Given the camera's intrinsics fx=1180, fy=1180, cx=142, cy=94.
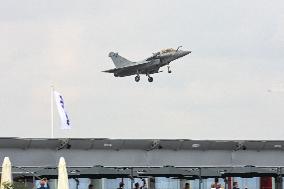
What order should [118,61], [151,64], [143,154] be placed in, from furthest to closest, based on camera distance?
[118,61], [151,64], [143,154]

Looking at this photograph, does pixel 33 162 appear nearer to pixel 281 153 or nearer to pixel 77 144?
pixel 77 144

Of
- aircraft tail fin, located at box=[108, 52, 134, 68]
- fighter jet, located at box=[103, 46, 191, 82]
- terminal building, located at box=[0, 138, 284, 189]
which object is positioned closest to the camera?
terminal building, located at box=[0, 138, 284, 189]

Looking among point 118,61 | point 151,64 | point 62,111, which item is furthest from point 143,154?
point 118,61

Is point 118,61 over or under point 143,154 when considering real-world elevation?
over

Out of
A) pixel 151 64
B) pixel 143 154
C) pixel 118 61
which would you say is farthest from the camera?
pixel 118 61

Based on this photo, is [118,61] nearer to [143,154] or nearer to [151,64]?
[151,64]

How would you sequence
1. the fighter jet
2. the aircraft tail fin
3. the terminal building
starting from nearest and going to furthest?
1. the terminal building
2. the fighter jet
3. the aircraft tail fin

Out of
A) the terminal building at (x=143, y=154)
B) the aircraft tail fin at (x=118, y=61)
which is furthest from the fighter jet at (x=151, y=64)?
the terminal building at (x=143, y=154)

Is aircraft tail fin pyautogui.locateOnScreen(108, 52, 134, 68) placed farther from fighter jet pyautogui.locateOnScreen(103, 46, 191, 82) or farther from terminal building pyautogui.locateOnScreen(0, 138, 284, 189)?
terminal building pyautogui.locateOnScreen(0, 138, 284, 189)

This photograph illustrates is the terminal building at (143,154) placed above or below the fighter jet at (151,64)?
below

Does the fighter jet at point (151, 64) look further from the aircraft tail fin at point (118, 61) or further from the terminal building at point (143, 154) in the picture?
the terminal building at point (143, 154)

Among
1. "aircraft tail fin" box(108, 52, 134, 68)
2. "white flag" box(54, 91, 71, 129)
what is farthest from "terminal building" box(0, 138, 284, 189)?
"aircraft tail fin" box(108, 52, 134, 68)

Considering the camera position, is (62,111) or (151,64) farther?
(151,64)

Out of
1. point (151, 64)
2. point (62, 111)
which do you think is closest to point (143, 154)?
point (62, 111)
